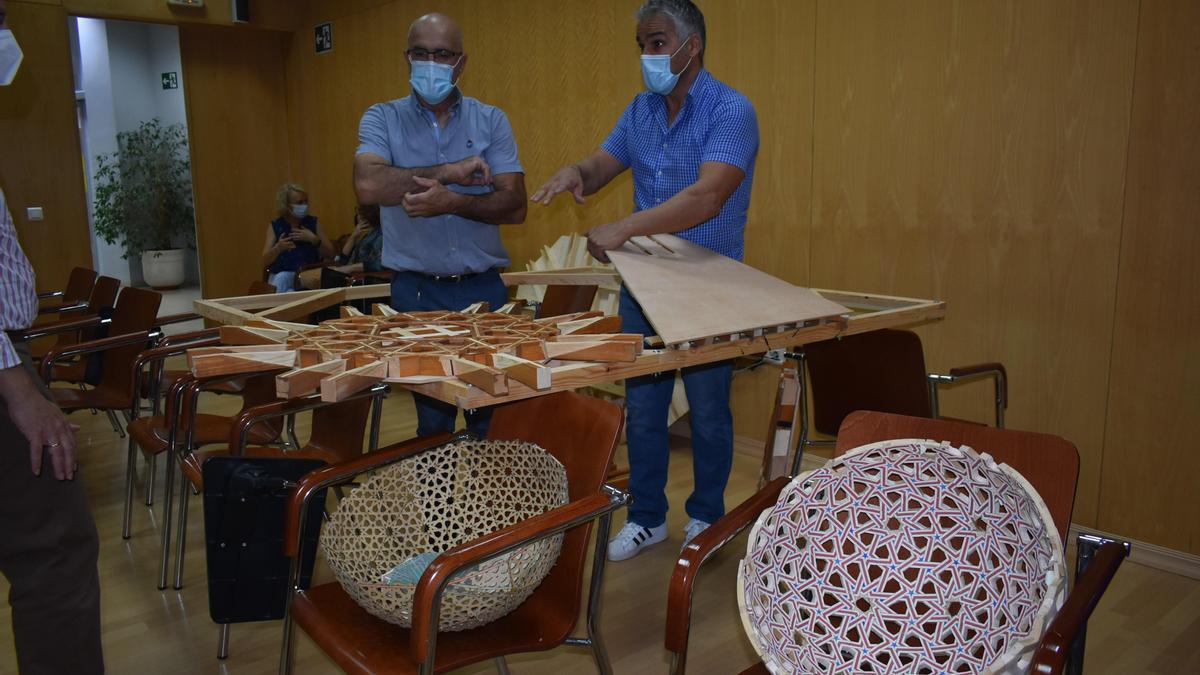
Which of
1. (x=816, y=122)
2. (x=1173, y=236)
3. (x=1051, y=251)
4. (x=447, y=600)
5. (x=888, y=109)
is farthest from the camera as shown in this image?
(x=816, y=122)

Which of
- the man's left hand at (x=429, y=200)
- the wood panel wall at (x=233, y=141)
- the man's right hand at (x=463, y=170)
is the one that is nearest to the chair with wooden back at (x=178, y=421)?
the man's left hand at (x=429, y=200)

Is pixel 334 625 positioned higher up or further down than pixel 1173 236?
further down

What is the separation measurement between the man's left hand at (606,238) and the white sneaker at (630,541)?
1.12 m

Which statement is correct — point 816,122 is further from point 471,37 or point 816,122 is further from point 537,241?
point 471,37

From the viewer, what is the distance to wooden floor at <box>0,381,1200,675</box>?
233 cm

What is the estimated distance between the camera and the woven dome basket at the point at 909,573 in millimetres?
1104

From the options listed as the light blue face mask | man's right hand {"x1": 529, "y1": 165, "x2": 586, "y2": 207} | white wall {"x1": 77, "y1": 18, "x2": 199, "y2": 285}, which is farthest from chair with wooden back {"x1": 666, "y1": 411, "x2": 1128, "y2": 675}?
white wall {"x1": 77, "y1": 18, "x2": 199, "y2": 285}

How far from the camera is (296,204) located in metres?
6.15

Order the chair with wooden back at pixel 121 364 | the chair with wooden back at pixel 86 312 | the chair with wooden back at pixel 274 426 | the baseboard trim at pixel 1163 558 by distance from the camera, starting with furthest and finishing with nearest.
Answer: the chair with wooden back at pixel 86 312
the chair with wooden back at pixel 121 364
the baseboard trim at pixel 1163 558
the chair with wooden back at pixel 274 426

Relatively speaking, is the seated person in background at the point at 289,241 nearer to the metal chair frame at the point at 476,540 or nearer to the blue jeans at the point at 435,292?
the blue jeans at the point at 435,292

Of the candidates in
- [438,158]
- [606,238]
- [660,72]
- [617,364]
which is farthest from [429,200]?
[617,364]

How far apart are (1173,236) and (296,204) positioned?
5.24m

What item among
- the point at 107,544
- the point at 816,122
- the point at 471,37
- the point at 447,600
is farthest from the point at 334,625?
the point at 471,37

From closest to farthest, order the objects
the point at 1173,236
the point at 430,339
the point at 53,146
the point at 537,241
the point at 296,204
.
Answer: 1. the point at 430,339
2. the point at 1173,236
3. the point at 537,241
4. the point at 296,204
5. the point at 53,146
